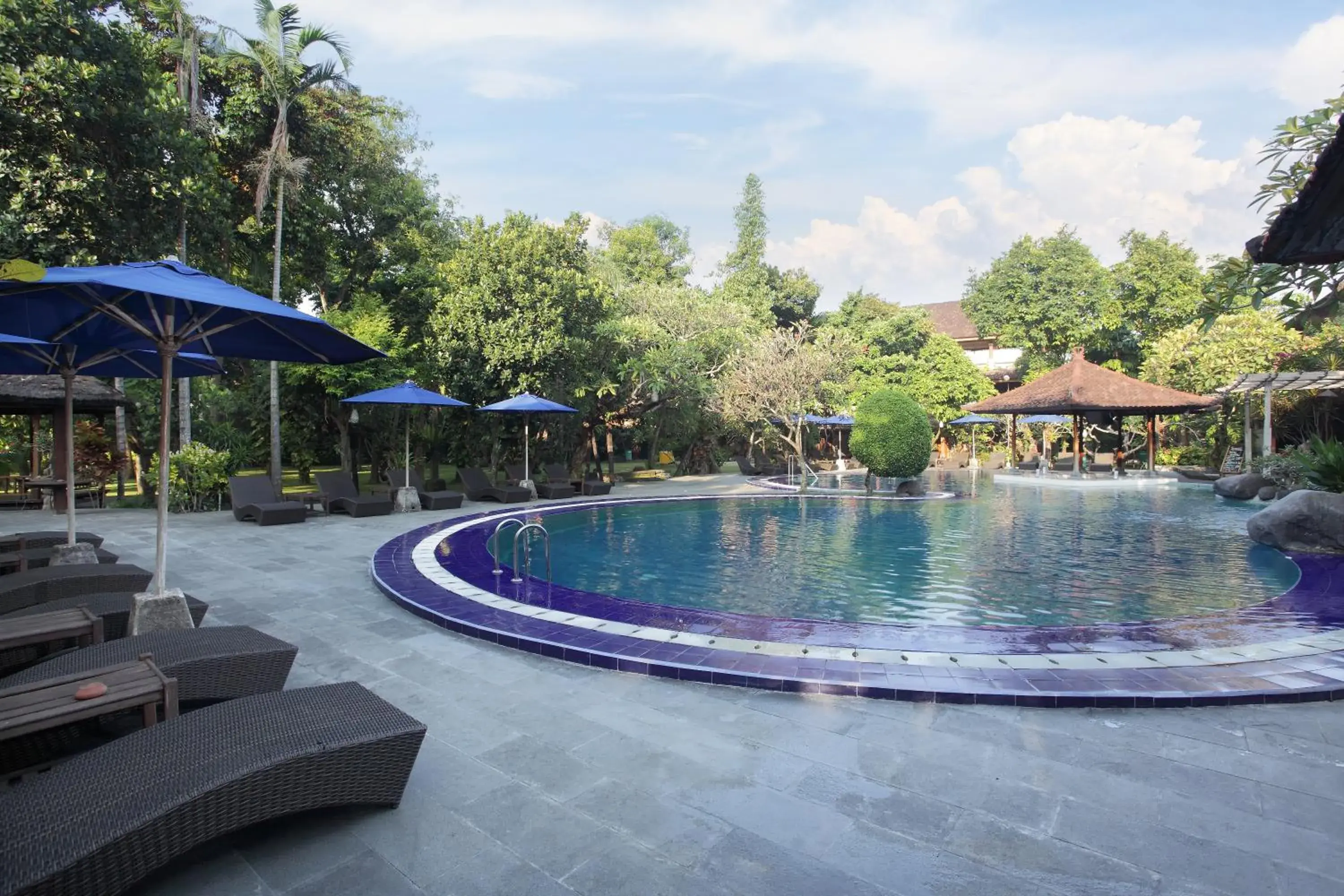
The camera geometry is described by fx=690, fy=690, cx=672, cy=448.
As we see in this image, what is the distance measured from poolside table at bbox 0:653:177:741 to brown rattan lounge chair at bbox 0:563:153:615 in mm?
2031

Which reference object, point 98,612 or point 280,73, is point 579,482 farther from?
point 98,612

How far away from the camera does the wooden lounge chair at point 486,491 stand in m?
15.5

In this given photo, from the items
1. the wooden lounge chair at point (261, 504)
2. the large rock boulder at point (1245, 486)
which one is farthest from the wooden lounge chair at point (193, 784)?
the large rock boulder at point (1245, 486)

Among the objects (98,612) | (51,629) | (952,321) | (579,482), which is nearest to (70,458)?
(98,612)

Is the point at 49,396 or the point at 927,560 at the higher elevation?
the point at 49,396

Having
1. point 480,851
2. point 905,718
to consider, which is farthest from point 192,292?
point 905,718

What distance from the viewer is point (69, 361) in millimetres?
6355

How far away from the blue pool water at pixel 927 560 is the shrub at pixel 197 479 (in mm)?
6560

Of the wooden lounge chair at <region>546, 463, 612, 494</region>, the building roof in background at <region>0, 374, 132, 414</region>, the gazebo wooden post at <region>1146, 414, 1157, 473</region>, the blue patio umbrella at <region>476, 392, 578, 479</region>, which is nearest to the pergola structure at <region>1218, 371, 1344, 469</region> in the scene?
the gazebo wooden post at <region>1146, 414, 1157, 473</region>

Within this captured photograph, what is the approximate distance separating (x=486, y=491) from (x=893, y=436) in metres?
9.99

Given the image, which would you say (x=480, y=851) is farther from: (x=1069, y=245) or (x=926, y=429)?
(x=1069, y=245)

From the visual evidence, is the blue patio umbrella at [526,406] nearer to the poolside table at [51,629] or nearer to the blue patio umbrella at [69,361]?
the blue patio umbrella at [69,361]

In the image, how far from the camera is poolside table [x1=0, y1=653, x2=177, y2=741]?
2.71m

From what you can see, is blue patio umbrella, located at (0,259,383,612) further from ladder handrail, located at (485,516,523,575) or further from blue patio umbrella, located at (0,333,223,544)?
ladder handrail, located at (485,516,523,575)
